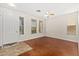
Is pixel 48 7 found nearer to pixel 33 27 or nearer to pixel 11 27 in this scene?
pixel 33 27

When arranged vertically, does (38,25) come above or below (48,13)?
below

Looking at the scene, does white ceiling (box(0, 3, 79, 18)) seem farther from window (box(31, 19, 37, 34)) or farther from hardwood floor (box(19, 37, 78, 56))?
hardwood floor (box(19, 37, 78, 56))

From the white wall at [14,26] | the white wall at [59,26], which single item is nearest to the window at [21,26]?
the white wall at [14,26]

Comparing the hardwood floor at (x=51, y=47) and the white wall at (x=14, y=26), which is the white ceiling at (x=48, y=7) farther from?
the hardwood floor at (x=51, y=47)

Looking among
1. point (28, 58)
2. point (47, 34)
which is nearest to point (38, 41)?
point (47, 34)

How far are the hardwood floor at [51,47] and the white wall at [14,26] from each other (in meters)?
0.15

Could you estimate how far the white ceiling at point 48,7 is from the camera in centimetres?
223

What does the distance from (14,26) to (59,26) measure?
0.94 m

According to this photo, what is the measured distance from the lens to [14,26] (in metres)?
2.23

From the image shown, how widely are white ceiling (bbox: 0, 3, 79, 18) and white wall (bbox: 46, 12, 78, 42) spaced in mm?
106

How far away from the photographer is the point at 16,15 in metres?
Result: 2.21

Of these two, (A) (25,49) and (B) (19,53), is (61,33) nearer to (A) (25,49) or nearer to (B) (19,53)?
(A) (25,49)

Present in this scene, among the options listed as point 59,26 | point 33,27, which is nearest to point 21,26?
point 33,27

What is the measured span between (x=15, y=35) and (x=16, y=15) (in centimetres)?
41
